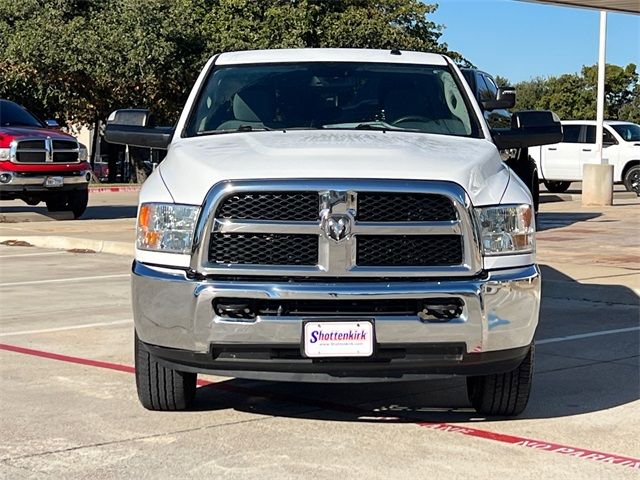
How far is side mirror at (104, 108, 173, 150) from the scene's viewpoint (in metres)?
7.36

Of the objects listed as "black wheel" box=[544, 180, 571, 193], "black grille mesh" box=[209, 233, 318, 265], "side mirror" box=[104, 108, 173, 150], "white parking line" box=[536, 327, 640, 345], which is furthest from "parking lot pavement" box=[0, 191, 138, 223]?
"black grille mesh" box=[209, 233, 318, 265]

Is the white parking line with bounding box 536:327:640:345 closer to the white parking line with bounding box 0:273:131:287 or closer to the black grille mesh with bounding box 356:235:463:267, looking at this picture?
the black grille mesh with bounding box 356:235:463:267

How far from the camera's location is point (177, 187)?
5.88m

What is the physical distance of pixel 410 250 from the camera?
223 inches

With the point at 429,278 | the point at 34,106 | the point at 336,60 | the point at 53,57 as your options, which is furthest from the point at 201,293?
the point at 34,106

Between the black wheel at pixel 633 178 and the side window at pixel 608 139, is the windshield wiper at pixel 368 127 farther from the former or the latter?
the side window at pixel 608 139

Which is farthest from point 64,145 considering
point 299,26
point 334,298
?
point 299,26

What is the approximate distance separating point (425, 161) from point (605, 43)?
20741 millimetres

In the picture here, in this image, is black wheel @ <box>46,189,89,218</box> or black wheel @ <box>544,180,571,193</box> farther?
black wheel @ <box>544,180,571,193</box>

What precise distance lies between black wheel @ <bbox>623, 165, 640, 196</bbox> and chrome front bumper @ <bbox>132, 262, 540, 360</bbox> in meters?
24.6

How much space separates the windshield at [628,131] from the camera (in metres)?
29.8

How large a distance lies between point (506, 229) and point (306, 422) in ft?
4.66

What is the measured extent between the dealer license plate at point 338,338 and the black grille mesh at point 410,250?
325 millimetres

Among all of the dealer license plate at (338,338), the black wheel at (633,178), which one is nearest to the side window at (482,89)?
the dealer license plate at (338,338)
